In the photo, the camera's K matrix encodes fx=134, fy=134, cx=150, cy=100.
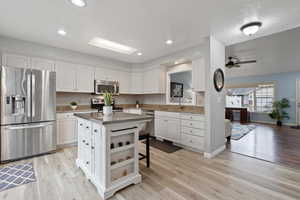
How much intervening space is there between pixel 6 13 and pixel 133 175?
317 cm

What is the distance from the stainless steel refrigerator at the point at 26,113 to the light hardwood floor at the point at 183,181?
360 mm

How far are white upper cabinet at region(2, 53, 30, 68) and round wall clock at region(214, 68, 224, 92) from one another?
4299 mm

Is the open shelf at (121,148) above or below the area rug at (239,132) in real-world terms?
above

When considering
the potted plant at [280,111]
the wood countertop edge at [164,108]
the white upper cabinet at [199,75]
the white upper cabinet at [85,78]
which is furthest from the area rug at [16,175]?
the potted plant at [280,111]

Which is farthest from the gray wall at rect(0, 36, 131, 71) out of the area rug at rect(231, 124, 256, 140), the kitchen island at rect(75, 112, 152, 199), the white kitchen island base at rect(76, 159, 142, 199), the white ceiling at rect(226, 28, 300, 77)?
the area rug at rect(231, 124, 256, 140)

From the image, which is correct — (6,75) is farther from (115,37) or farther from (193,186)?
(193,186)

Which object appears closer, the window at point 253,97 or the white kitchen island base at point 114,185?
the white kitchen island base at point 114,185

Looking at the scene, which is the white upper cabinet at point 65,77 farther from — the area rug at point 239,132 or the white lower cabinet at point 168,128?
the area rug at point 239,132

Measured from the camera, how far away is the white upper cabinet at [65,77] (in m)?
3.45

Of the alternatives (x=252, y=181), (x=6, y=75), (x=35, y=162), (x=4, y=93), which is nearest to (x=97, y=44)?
(x=6, y=75)

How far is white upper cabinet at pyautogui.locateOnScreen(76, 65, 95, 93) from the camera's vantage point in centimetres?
377

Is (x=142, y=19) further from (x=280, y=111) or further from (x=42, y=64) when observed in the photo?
(x=280, y=111)

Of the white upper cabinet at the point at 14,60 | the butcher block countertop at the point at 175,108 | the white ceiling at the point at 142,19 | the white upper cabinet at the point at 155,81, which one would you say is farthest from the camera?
the white upper cabinet at the point at 155,81

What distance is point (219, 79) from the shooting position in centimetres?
319
